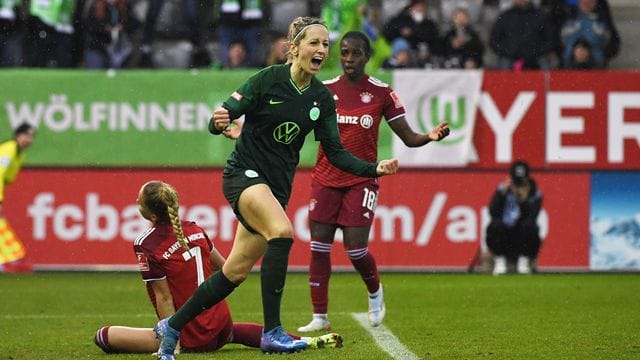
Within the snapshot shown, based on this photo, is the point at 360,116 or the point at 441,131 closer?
the point at 441,131

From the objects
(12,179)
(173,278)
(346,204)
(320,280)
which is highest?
(346,204)

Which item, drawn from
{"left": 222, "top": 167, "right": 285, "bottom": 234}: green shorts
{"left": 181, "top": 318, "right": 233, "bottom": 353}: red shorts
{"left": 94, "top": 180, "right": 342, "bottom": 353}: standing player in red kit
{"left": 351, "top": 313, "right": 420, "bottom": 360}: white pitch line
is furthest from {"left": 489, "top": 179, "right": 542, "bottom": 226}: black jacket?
{"left": 222, "top": 167, "right": 285, "bottom": 234}: green shorts

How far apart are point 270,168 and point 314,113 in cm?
44

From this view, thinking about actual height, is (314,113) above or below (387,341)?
above

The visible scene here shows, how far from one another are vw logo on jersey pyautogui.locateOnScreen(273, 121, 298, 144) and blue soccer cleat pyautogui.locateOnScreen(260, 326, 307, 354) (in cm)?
115

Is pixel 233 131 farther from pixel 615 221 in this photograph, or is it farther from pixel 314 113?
pixel 615 221

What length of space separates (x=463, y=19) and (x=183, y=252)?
10.6 meters

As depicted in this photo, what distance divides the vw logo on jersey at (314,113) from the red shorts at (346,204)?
8.07ft

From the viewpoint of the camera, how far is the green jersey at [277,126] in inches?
317

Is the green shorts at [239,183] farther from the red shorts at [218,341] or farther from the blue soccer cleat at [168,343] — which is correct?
the red shorts at [218,341]

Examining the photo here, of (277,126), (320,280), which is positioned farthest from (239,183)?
(320,280)

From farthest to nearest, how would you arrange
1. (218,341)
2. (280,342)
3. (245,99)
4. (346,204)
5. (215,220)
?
(215,220) → (346,204) → (218,341) → (280,342) → (245,99)

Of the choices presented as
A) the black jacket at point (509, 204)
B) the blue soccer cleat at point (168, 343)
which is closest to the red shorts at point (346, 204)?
the blue soccer cleat at point (168, 343)

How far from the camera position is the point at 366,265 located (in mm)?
10523
